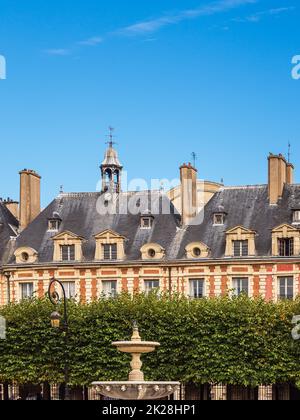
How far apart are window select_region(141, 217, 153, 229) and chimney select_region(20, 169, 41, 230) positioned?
6.25 meters

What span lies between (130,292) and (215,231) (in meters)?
5.10

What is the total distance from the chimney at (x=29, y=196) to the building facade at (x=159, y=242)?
53mm

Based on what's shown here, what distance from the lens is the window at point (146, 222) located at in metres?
52.0

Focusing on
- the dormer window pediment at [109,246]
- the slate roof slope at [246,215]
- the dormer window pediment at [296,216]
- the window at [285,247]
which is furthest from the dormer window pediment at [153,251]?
the dormer window pediment at [296,216]

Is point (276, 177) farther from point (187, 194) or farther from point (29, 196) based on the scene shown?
point (29, 196)

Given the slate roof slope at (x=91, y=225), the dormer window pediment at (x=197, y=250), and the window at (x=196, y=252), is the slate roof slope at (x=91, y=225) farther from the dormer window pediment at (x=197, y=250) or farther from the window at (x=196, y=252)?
the window at (x=196, y=252)

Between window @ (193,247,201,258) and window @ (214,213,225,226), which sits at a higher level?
window @ (214,213,225,226)

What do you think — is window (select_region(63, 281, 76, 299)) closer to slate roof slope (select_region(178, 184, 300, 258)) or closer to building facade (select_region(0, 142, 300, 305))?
building facade (select_region(0, 142, 300, 305))

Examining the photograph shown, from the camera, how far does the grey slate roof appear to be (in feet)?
164

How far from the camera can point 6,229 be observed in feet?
178

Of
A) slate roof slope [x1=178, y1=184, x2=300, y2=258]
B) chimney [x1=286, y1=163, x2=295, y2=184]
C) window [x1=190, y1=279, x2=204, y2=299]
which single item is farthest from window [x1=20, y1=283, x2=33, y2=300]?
chimney [x1=286, y1=163, x2=295, y2=184]
